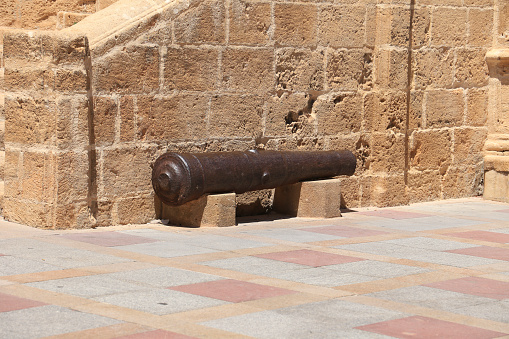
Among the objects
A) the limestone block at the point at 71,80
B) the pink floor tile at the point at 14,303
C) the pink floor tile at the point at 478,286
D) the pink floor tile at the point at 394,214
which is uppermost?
the limestone block at the point at 71,80

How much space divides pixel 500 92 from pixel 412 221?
9.25 ft

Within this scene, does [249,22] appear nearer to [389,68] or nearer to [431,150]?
[389,68]

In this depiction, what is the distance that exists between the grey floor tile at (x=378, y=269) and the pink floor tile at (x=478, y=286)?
314 mm

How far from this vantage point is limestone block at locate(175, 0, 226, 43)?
7.41 meters

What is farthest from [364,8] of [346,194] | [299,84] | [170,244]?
[170,244]

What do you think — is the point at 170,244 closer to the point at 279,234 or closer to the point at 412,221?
the point at 279,234

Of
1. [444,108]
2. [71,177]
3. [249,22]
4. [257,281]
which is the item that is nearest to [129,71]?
[71,177]

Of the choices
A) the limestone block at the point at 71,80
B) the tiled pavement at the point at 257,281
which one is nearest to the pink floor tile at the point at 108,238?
the tiled pavement at the point at 257,281

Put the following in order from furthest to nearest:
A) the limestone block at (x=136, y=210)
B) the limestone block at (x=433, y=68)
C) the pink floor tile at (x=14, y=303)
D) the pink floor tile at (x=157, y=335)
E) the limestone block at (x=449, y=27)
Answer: the limestone block at (x=449, y=27), the limestone block at (x=433, y=68), the limestone block at (x=136, y=210), the pink floor tile at (x=14, y=303), the pink floor tile at (x=157, y=335)

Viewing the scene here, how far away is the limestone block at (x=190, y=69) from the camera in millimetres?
7375

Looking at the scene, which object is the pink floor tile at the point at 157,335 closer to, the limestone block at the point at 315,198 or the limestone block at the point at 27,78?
the limestone block at the point at 27,78

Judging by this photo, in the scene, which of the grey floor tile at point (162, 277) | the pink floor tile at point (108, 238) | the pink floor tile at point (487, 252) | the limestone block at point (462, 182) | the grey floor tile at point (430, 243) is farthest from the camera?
the limestone block at point (462, 182)

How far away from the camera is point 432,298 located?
4781 mm

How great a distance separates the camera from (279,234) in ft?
22.8
